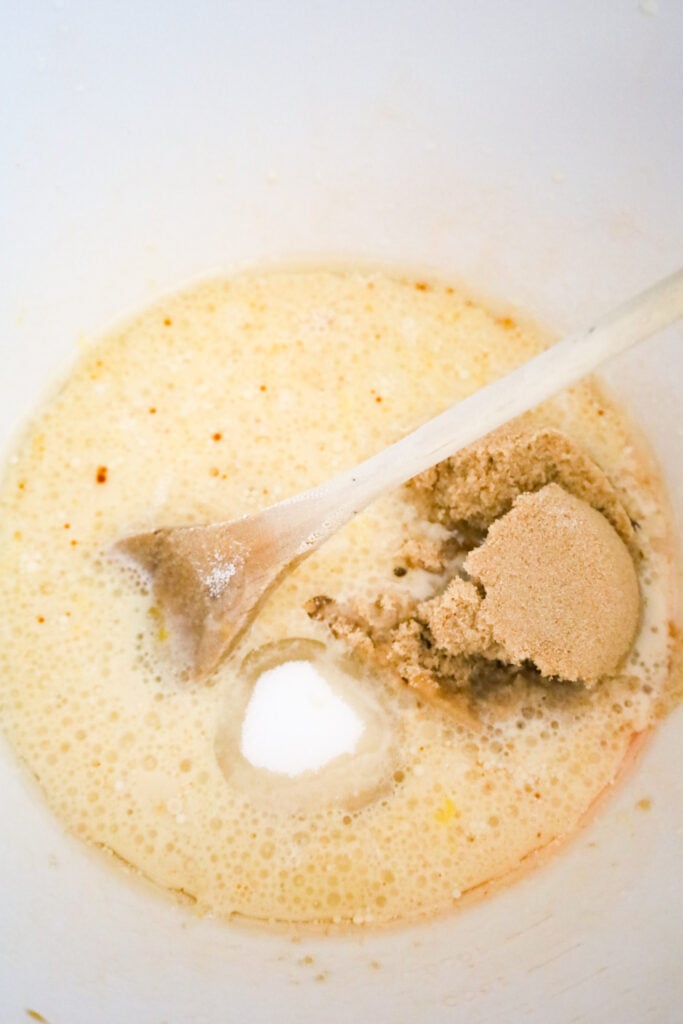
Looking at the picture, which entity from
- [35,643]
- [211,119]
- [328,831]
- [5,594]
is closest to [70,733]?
[35,643]

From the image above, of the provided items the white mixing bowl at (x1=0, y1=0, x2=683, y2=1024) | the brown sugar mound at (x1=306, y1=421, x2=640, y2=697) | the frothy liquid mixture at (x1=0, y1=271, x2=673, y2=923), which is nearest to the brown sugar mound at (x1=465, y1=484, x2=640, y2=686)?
the brown sugar mound at (x1=306, y1=421, x2=640, y2=697)

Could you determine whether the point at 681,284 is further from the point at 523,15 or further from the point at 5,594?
the point at 5,594

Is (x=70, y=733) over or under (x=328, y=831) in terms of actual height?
over

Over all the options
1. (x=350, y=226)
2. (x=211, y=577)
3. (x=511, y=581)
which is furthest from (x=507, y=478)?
(x=350, y=226)

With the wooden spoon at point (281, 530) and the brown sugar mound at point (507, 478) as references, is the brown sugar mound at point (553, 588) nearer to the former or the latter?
the brown sugar mound at point (507, 478)

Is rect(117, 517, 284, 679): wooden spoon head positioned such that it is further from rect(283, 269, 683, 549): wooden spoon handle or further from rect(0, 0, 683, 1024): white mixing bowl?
rect(0, 0, 683, 1024): white mixing bowl

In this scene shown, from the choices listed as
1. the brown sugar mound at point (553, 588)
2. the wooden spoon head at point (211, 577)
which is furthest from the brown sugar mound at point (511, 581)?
the wooden spoon head at point (211, 577)
